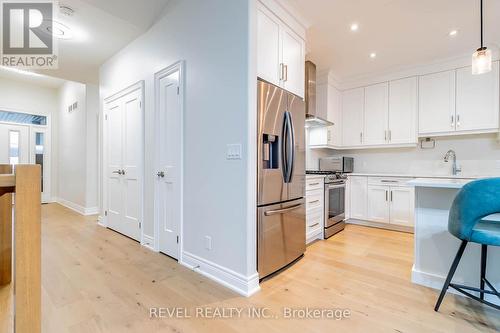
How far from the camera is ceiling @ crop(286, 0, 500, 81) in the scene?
8.57 feet

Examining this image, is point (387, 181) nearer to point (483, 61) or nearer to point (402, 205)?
point (402, 205)

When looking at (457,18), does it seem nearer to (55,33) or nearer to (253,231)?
(253,231)

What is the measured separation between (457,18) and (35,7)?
4.97 meters

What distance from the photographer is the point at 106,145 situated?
3959 mm

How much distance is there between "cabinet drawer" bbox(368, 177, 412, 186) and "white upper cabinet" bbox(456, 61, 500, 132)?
114 cm

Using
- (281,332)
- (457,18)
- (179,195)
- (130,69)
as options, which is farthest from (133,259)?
(457,18)

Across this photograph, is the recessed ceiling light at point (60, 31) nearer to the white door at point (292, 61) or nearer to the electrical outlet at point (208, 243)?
the white door at point (292, 61)

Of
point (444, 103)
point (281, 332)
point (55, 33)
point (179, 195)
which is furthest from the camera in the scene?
point (444, 103)

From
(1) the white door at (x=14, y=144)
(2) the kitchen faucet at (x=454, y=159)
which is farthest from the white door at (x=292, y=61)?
(1) the white door at (x=14, y=144)

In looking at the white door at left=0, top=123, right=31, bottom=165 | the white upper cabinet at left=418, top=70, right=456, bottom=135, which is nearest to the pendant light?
the white upper cabinet at left=418, top=70, right=456, bottom=135

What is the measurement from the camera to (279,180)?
2.33 meters

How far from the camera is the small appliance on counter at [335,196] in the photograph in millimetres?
3445

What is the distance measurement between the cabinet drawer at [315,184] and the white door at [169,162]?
1.62 metres

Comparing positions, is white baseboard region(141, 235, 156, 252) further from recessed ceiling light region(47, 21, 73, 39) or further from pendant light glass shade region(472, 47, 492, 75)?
pendant light glass shade region(472, 47, 492, 75)
